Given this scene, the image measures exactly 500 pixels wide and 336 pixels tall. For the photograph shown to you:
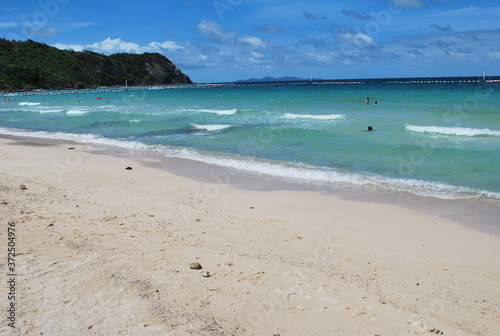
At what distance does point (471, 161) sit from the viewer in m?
12.5

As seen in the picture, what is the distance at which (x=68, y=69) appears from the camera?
111562mm

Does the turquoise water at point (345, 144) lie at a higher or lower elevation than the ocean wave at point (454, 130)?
lower

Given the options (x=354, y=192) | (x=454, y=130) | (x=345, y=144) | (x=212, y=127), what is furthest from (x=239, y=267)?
(x=212, y=127)

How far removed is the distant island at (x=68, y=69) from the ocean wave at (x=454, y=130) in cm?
8916

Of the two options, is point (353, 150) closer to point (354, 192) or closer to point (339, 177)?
point (339, 177)

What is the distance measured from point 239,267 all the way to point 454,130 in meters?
17.1

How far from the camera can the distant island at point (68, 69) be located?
9456 cm

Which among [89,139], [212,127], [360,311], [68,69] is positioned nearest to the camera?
[360,311]

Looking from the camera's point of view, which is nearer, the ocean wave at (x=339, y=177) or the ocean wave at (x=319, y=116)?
the ocean wave at (x=339, y=177)

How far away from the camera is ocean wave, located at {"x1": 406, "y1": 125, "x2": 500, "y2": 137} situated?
704 inches

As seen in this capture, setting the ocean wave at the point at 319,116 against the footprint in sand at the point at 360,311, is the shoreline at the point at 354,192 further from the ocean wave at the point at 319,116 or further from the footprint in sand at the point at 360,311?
the ocean wave at the point at 319,116

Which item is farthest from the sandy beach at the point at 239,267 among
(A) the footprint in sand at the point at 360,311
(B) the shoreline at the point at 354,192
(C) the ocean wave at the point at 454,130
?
(C) the ocean wave at the point at 454,130

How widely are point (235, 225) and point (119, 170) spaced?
629 centimetres

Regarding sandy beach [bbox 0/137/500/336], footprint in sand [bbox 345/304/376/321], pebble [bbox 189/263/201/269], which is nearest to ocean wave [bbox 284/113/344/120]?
sandy beach [bbox 0/137/500/336]
